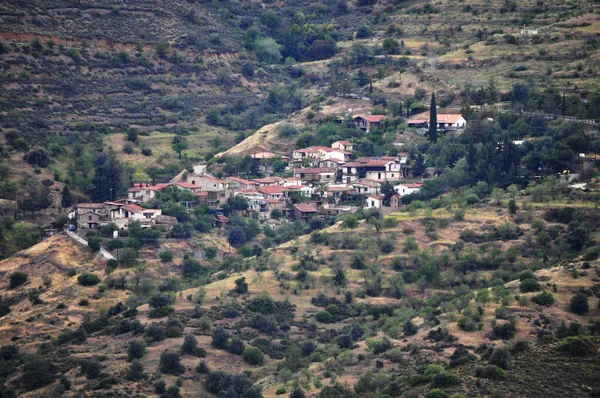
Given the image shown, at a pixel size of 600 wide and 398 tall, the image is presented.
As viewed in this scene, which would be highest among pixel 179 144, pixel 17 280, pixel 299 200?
pixel 179 144

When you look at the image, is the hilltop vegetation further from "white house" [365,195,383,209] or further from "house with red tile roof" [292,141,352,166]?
"house with red tile roof" [292,141,352,166]

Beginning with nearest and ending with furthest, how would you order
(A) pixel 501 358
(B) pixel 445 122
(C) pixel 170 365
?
(A) pixel 501 358
(C) pixel 170 365
(B) pixel 445 122

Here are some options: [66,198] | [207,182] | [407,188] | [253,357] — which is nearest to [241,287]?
[253,357]

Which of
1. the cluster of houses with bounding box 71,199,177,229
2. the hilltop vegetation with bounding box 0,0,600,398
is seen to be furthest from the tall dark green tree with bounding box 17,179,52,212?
the cluster of houses with bounding box 71,199,177,229

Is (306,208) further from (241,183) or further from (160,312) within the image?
(160,312)

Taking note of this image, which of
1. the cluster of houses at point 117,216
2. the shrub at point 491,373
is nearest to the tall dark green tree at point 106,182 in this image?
the cluster of houses at point 117,216

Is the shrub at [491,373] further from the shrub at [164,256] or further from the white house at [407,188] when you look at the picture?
the white house at [407,188]

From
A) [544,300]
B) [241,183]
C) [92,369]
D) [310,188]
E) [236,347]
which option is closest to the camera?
[92,369]
